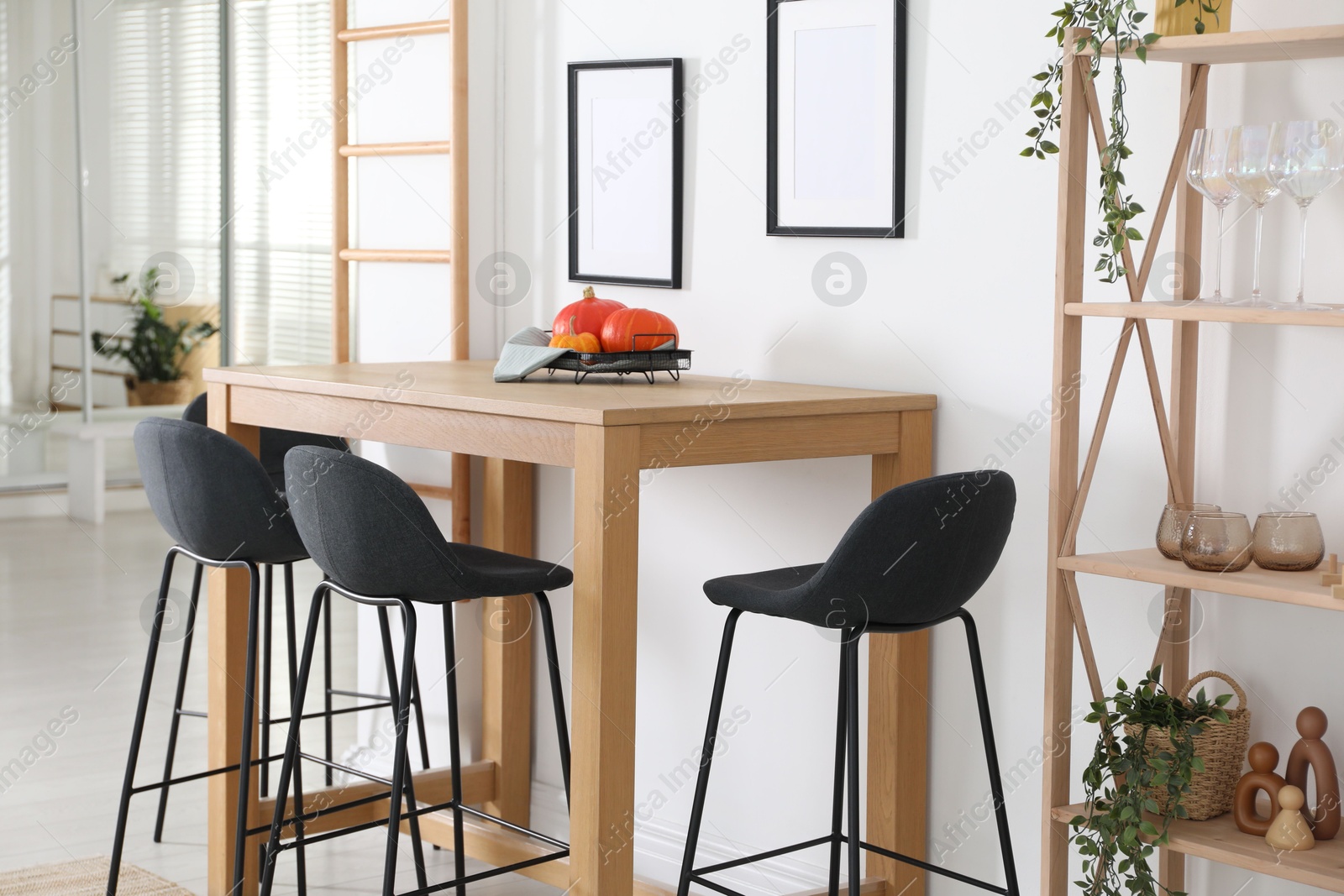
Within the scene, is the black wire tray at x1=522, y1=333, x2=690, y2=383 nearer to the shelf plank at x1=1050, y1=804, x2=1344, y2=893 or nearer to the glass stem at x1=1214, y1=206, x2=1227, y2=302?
the glass stem at x1=1214, y1=206, x2=1227, y2=302

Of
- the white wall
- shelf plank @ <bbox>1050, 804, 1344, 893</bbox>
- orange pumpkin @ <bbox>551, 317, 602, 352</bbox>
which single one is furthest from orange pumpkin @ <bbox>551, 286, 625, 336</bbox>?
shelf plank @ <bbox>1050, 804, 1344, 893</bbox>

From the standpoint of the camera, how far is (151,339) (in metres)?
8.65

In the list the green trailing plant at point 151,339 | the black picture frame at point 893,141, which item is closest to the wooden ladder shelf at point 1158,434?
the black picture frame at point 893,141

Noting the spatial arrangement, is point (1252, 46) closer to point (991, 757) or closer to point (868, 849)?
point (991, 757)

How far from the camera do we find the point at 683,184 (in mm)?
3291

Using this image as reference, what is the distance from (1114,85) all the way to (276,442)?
2.26 metres

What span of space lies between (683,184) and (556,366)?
61 centimetres

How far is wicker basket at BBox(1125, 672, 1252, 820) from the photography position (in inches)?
90.6

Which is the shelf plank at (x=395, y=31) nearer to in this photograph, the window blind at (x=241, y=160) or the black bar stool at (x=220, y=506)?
the black bar stool at (x=220, y=506)

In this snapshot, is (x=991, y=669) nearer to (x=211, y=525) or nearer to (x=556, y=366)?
(x=556, y=366)

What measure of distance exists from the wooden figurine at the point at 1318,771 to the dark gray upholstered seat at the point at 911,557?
534 millimetres

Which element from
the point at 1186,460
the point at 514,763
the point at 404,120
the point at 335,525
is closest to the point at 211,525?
the point at 335,525

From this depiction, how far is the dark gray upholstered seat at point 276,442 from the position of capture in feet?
11.9

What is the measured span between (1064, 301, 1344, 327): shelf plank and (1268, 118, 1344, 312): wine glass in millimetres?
47
